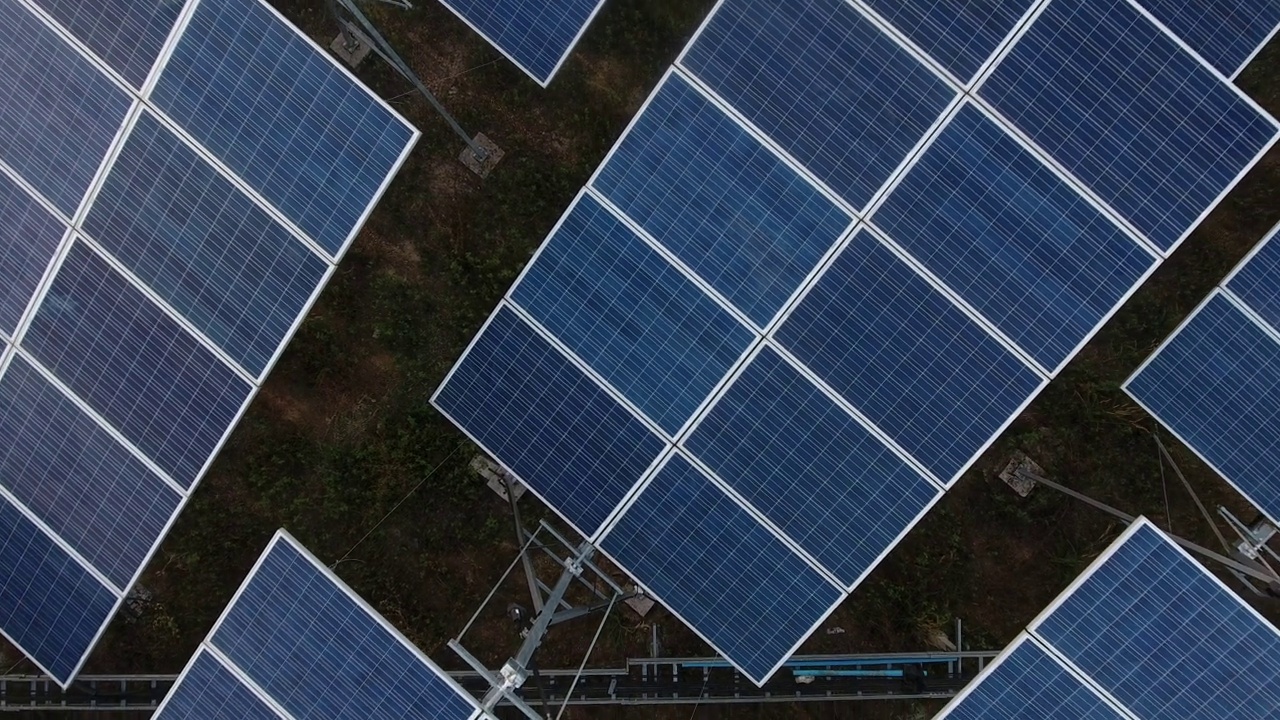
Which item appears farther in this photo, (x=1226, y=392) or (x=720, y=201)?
(x=1226, y=392)

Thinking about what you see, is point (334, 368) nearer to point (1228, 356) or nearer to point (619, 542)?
point (619, 542)

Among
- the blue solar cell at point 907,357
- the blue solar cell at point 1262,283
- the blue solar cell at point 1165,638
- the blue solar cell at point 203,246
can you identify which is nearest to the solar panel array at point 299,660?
the blue solar cell at point 203,246

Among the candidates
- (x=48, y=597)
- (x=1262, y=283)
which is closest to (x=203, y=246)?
(x=48, y=597)

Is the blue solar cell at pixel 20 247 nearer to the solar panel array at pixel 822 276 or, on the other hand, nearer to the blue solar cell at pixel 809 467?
the solar panel array at pixel 822 276

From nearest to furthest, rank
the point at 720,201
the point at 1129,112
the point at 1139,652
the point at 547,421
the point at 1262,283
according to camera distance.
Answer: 1. the point at 1129,112
2. the point at 1139,652
3. the point at 720,201
4. the point at 1262,283
5. the point at 547,421

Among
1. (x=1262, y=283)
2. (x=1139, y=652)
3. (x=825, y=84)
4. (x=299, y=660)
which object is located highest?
(x=1262, y=283)

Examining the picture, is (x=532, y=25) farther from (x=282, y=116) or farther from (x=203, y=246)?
(x=203, y=246)

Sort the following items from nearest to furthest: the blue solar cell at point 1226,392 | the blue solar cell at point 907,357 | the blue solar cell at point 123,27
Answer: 1. the blue solar cell at point 907,357
2. the blue solar cell at point 123,27
3. the blue solar cell at point 1226,392
